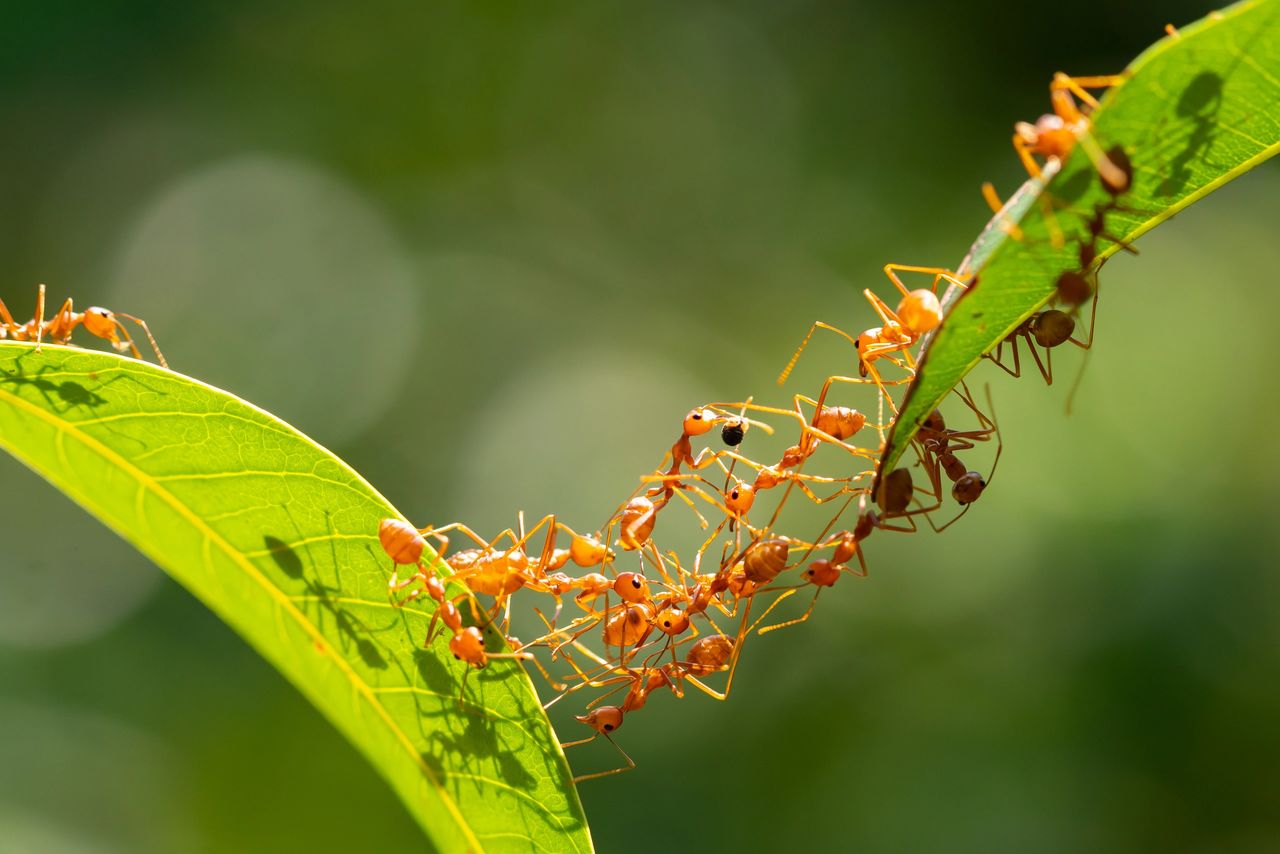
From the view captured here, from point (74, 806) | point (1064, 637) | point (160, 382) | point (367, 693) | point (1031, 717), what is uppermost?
point (160, 382)

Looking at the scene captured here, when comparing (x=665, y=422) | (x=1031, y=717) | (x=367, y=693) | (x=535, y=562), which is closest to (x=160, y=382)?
(x=367, y=693)

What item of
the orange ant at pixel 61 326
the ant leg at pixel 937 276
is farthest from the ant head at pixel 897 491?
the orange ant at pixel 61 326

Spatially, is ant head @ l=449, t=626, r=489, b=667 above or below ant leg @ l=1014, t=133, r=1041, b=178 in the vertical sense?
below

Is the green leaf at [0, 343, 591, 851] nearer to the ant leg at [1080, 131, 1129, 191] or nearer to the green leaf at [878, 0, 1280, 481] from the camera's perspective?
the green leaf at [878, 0, 1280, 481]

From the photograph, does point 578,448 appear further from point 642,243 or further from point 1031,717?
point 1031,717

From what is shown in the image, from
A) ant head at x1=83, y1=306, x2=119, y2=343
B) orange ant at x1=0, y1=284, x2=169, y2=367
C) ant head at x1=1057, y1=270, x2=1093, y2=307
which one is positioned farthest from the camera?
ant head at x1=83, y1=306, x2=119, y2=343

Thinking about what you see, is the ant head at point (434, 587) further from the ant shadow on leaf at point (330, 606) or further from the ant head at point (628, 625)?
the ant head at point (628, 625)

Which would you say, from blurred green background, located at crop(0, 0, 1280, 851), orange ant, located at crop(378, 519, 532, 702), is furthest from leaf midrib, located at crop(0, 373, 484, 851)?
blurred green background, located at crop(0, 0, 1280, 851)

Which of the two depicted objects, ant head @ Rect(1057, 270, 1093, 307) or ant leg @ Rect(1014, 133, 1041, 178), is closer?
ant head @ Rect(1057, 270, 1093, 307)
